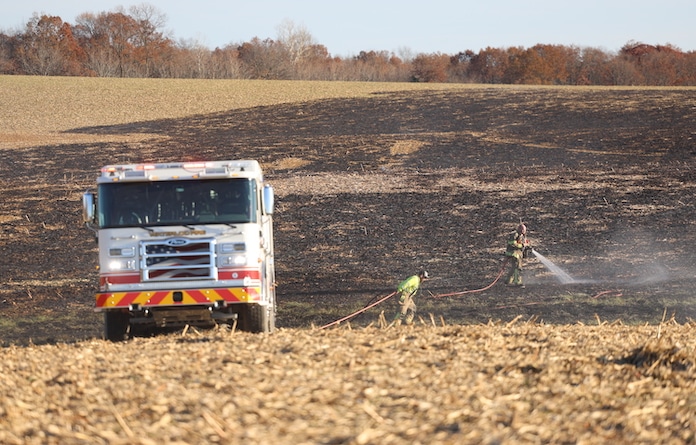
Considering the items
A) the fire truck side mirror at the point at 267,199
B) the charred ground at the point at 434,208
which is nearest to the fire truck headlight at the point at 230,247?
the fire truck side mirror at the point at 267,199

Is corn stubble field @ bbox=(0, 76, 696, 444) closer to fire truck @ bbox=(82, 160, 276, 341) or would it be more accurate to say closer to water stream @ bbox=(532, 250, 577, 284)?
water stream @ bbox=(532, 250, 577, 284)

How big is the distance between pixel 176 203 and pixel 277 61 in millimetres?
93888

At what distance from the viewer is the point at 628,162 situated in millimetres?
35375

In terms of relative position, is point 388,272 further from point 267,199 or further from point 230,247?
point 230,247

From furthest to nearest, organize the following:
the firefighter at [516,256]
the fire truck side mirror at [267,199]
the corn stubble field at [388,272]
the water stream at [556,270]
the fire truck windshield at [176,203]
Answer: the water stream at [556,270]
the firefighter at [516,256]
the fire truck side mirror at [267,199]
the fire truck windshield at [176,203]
the corn stubble field at [388,272]

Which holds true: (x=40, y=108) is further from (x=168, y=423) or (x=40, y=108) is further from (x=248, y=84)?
(x=168, y=423)

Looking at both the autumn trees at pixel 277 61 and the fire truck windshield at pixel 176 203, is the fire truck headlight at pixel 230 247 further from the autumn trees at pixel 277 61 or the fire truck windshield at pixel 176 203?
the autumn trees at pixel 277 61

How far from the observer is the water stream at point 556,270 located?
21.3m

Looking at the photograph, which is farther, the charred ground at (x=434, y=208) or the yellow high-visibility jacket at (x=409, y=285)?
the charred ground at (x=434, y=208)

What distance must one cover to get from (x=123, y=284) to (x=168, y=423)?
22.8ft

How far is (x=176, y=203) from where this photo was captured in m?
13.4

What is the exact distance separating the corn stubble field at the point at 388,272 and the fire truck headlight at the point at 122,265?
1455 millimetres

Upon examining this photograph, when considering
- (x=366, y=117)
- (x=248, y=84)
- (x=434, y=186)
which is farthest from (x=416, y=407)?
(x=248, y=84)

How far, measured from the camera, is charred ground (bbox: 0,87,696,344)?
63.9ft
